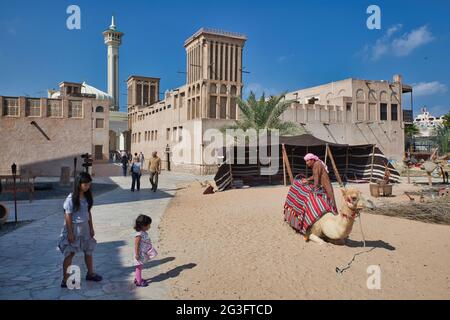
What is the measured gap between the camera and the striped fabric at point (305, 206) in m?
6.89

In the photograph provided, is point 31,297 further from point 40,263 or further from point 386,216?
point 386,216

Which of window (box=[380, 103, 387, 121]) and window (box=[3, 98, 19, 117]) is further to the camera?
window (box=[380, 103, 387, 121])

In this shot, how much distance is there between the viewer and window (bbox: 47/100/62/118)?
23.2 metres

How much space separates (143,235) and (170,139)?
29.1 meters

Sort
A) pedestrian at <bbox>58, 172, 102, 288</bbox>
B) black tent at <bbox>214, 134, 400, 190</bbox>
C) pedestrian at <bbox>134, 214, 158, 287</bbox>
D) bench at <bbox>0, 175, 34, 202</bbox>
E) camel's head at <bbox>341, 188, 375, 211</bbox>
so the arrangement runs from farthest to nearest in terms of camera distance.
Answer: black tent at <bbox>214, 134, 400, 190</bbox> < bench at <bbox>0, 175, 34, 202</bbox> < camel's head at <bbox>341, 188, 375, 211</bbox> < pedestrian at <bbox>134, 214, 158, 287</bbox> < pedestrian at <bbox>58, 172, 102, 288</bbox>

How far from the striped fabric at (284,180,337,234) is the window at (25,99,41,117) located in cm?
1995

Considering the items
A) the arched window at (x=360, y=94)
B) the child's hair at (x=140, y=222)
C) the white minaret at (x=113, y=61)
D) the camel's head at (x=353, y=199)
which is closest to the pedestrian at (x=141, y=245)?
the child's hair at (x=140, y=222)

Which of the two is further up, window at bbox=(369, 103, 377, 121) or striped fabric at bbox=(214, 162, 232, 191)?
window at bbox=(369, 103, 377, 121)

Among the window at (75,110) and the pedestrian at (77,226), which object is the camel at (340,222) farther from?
the window at (75,110)

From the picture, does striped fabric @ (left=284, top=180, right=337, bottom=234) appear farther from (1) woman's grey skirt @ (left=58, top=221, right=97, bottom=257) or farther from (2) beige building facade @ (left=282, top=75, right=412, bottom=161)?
(2) beige building facade @ (left=282, top=75, right=412, bottom=161)

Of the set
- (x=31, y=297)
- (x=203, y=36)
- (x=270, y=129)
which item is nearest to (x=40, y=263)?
(x=31, y=297)

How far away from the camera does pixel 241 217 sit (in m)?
9.63

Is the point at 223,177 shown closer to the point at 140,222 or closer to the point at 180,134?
the point at 140,222

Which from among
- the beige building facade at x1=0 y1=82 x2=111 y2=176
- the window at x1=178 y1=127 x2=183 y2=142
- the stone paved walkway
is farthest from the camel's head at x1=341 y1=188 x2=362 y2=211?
the window at x1=178 y1=127 x2=183 y2=142
